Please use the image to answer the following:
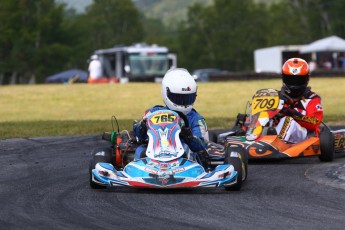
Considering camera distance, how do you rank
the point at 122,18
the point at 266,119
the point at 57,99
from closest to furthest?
the point at 266,119, the point at 57,99, the point at 122,18

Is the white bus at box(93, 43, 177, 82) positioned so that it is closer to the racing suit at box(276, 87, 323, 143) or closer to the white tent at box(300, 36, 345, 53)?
the white tent at box(300, 36, 345, 53)

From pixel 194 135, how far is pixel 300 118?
2.65 meters

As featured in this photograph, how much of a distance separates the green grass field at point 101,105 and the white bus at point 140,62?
1163cm

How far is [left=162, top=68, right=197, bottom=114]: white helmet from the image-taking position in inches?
366

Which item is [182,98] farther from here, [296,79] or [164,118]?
[296,79]

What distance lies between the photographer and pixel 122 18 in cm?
10181

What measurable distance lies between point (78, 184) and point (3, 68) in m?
67.7

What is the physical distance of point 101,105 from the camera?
26.5 meters

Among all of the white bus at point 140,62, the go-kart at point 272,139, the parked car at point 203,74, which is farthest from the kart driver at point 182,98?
the parked car at point 203,74

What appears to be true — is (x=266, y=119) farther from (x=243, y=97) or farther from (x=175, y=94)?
(x=243, y=97)

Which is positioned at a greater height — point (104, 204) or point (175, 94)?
point (175, 94)

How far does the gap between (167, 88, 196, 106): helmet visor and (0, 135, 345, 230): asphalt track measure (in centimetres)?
95

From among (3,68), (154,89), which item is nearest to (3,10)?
(3,68)

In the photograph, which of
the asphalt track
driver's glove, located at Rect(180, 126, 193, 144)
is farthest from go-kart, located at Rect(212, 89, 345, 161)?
driver's glove, located at Rect(180, 126, 193, 144)
